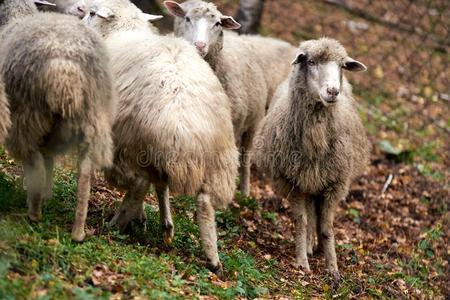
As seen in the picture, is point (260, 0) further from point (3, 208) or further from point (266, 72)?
point (3, 208)

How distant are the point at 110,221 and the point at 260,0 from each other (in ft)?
24.5

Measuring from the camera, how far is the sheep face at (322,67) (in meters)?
7.42

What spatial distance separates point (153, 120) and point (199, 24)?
8.96ft

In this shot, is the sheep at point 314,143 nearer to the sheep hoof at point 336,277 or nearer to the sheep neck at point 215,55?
the sheep hoof at point 336,277

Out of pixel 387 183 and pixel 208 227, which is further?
pixel 387 183

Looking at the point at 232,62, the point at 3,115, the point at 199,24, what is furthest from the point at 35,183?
the point at 232,62

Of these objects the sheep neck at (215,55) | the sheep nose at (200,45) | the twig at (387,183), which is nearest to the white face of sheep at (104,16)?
the sheep nose at (200,45)

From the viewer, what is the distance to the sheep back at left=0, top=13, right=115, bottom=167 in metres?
5.74

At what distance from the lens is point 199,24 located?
341 inches

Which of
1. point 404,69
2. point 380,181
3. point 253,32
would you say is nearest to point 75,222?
point 380,181

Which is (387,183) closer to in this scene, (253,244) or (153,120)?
(253,244)

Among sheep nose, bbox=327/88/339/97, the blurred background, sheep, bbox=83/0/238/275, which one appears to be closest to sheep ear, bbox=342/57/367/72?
sheep nose, bbox=327/88/339/97

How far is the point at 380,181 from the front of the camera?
11.6 metres

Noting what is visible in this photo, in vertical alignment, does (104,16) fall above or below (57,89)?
above
